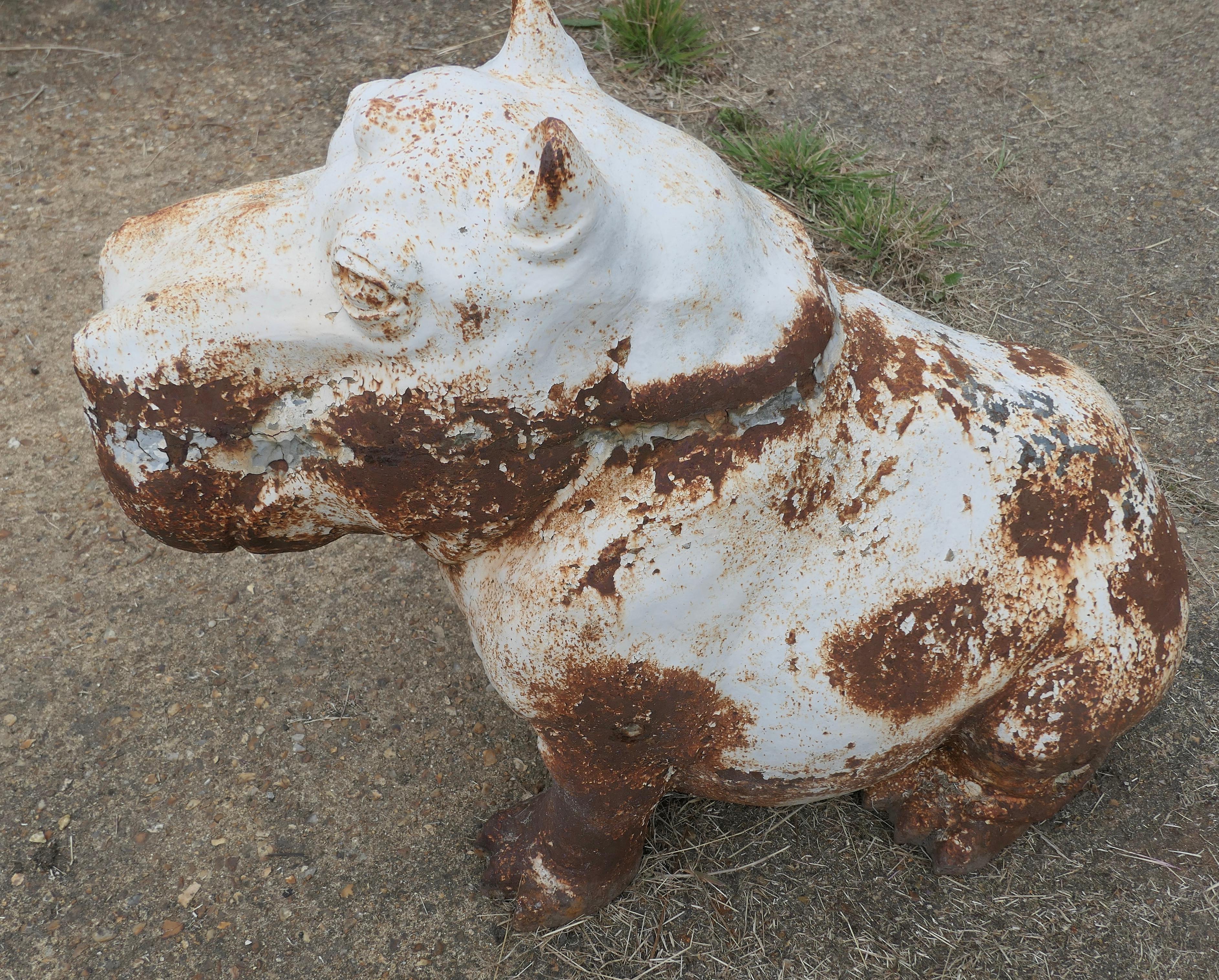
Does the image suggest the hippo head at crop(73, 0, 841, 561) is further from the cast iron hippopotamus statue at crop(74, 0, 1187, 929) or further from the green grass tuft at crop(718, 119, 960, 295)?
the green grass tuft at crop(718, 119, 960, 295)

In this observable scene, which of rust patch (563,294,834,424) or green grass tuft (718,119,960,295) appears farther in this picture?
green grass tuft (718,119,960,295)

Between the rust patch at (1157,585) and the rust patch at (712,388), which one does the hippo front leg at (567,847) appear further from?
the rust patch at (1157,585)

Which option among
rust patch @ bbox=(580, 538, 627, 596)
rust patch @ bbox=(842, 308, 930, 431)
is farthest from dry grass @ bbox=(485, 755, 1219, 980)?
rust patch @ bbox=(842, 308, 930, 431)

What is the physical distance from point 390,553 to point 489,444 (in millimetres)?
1678

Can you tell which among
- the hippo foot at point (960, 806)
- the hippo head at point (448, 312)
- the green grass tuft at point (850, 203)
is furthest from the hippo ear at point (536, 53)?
the green grass tuft at point (850, 203)

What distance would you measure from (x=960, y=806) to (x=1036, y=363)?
90 centimetres

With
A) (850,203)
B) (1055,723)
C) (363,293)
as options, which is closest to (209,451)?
(363,293)

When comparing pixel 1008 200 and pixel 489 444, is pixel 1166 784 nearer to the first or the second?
pixel 489 444

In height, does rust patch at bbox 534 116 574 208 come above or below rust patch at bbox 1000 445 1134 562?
above

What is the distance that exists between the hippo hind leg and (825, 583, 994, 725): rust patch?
136 mm

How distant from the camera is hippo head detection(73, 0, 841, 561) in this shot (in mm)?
1306

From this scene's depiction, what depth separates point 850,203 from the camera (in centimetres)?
375

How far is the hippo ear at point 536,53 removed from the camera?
151cm

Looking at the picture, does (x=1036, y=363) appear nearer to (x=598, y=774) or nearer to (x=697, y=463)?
(x=697, y=463)
